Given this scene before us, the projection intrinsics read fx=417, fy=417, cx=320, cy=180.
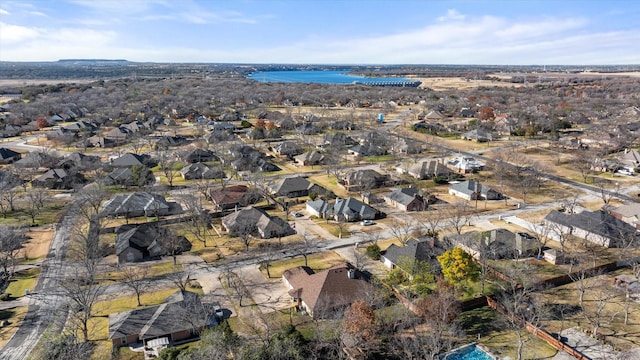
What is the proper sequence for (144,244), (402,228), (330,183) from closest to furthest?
(144,244), (402,228), (330,183)

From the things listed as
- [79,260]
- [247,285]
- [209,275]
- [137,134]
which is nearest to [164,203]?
[79,260]

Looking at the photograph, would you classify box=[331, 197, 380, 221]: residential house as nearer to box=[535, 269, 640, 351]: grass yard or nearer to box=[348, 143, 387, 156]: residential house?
box=[535, 269, 640, 351]: grass yard

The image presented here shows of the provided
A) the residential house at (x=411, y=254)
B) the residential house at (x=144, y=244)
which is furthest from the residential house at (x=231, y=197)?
the residential house at (x=411, y=254)

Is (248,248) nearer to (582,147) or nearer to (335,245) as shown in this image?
(335,245)

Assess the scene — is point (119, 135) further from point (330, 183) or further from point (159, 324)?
point (159, 324)

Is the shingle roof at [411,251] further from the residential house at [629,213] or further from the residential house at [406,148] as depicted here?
the residential house at [406,148]

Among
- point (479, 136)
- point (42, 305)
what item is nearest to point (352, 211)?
point (42, 305)

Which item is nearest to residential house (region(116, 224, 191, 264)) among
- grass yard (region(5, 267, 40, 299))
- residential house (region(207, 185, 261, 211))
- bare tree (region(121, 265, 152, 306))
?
bare tree (region(121, 265, 152, 306))
